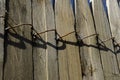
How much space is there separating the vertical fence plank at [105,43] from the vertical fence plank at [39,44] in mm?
631

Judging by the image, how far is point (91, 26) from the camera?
252 centimetres

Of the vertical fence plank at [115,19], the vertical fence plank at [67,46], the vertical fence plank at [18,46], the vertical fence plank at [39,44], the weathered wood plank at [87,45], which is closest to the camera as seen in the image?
the vertical fence plank at [18,46]

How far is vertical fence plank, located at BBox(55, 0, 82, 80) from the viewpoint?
2.16 m

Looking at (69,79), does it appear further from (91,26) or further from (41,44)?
(91,26)

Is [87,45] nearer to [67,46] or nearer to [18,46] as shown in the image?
[67,46]

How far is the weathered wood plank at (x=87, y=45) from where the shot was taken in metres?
2.33

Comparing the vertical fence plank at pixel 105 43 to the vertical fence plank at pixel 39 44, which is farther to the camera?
the vertical fence plank at pixel 105 43

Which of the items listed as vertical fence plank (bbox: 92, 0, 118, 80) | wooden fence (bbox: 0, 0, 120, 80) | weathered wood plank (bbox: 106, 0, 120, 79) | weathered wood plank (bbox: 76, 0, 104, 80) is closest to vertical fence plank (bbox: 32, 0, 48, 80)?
wooden fence (bbox: 0, 0, 120, 80)

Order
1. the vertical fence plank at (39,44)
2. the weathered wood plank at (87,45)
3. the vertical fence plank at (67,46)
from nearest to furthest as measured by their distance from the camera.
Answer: the vertical fence plank at (39,44) < the vertical fence plank at (67,46) < the weathered wood plank at (87,45)

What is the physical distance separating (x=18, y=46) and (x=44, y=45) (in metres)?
0.26

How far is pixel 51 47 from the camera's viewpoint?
2.13 m

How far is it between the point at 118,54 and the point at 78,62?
22.8 inches

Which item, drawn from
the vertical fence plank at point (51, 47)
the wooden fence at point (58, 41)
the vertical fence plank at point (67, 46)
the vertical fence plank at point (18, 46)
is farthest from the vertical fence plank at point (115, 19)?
the vertical fence plank at point (18, 46)

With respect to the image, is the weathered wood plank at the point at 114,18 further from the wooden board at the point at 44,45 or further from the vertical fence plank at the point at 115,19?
the wooden board at the point at 44,45
